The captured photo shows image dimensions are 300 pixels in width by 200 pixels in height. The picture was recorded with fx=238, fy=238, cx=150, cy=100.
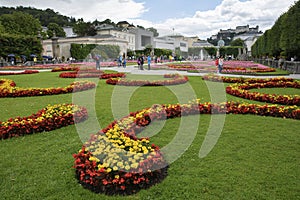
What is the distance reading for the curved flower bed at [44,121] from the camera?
498 centimetres

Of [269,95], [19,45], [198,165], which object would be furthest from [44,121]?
[19,45]

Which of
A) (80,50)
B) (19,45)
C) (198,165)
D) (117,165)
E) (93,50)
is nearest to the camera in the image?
(117,165)

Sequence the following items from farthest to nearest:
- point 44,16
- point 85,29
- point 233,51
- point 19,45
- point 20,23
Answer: point 44,16 < point 233,51 < point 85,29 < point 20,23 < point 19,45

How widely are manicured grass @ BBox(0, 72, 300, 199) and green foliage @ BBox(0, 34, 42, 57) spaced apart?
37.5 m

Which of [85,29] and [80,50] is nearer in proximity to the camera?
[80,50]

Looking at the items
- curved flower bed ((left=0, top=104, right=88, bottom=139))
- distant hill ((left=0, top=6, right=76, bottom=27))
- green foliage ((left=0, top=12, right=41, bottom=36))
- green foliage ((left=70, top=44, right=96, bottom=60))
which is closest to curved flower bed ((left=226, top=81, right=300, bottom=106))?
curved flower bed ((left=0, top=104, right=88, bottom=139))

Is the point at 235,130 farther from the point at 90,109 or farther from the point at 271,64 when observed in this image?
the point at 271,64

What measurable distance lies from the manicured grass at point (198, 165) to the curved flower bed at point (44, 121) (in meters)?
0.19

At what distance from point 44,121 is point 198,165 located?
3475mm

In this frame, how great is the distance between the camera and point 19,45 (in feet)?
123

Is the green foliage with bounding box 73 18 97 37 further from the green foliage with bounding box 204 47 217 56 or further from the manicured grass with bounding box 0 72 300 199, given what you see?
the manicured grass with bounding box 0 72 300 199

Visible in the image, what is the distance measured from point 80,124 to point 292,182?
4.34 m

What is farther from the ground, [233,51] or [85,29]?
[85,29]

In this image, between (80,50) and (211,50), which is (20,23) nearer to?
(80,50)
